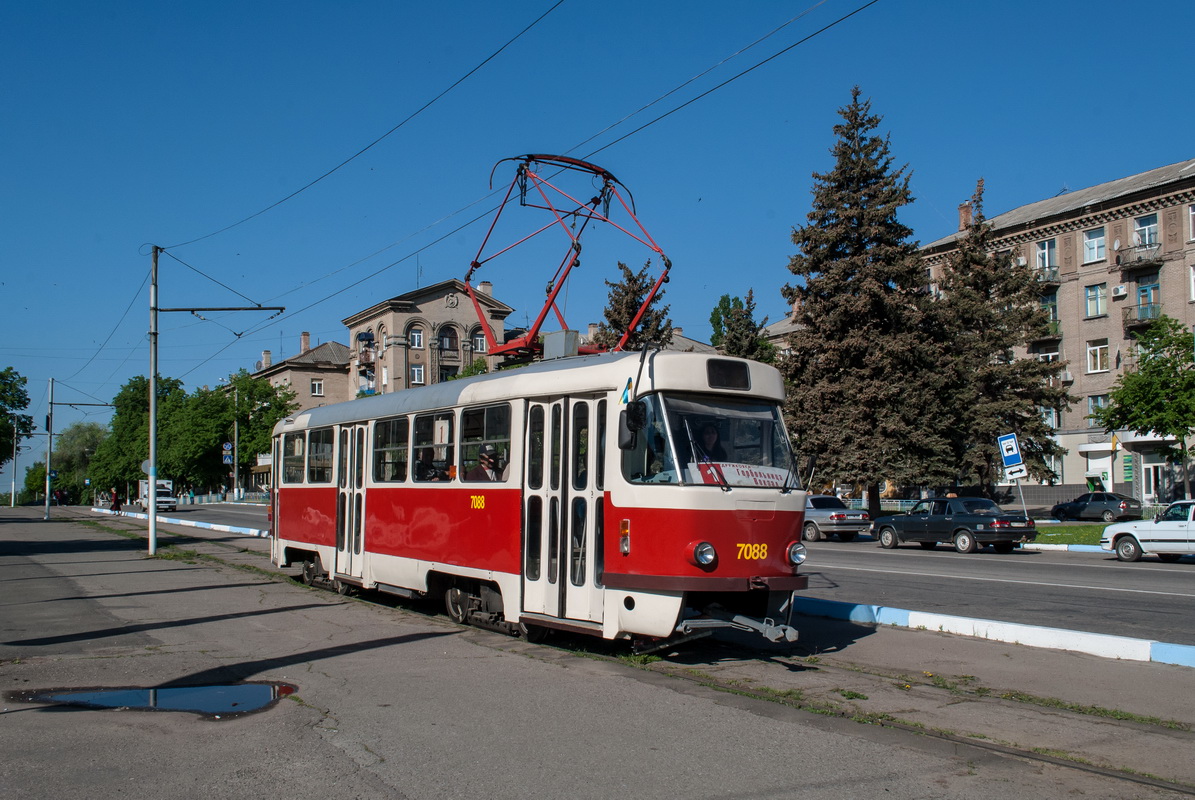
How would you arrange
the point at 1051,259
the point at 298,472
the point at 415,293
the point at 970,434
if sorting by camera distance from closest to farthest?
the point at 298,472
the point at 970,434
the point at 1051,259
the point at 415,293

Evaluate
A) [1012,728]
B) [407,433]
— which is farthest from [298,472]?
[1012,728]

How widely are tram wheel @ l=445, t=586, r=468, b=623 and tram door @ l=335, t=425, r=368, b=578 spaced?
276 cm

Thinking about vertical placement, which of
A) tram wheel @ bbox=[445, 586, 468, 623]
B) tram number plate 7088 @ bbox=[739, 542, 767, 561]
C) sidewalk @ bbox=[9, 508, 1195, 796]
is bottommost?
sidewalk @ bbox=[9, 508, 1195, 796]

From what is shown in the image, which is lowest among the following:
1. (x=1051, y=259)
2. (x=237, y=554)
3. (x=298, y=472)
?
(x=237, y=554)

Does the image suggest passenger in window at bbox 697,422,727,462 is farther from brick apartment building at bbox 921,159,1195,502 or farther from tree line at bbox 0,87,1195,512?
brick apartment building at bbox 921,159,1195,502

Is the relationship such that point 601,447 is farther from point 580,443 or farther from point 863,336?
point 863,336

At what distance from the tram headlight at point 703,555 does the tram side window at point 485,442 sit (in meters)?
2.76

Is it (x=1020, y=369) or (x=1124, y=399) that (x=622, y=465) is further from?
(x=1020, y=369)

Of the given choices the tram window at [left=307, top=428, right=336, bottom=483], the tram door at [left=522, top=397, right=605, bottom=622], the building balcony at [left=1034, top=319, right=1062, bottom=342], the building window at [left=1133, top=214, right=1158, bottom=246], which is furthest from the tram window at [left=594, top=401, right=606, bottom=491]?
the building window at [left=1133, top=214, right=1158, bottom=246]

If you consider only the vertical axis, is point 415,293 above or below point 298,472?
above

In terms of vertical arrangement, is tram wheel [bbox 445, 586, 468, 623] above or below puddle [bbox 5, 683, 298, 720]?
above

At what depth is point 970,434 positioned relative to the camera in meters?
43.4

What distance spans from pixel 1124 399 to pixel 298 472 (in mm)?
32872

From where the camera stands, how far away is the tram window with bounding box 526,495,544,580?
10.2m
